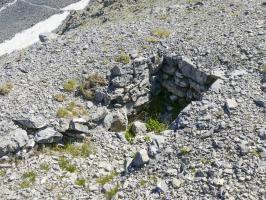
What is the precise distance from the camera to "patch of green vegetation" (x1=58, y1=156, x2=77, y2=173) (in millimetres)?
18223

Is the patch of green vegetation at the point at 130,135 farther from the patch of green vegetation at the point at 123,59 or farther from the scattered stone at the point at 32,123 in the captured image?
the scattered stone at the point at 32,123

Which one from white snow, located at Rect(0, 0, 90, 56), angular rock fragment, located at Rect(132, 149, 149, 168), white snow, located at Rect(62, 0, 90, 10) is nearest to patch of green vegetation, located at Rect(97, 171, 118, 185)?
angular rock fragment, located at Rect(132, 149, 149, 168)

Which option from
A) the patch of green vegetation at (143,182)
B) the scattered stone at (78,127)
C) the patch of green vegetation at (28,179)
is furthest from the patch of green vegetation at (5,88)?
the patch of green vegetation at (143,182)

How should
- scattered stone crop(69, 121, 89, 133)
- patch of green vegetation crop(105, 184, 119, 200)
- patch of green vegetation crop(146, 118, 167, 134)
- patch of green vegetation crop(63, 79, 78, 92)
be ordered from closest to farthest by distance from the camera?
patch of green vegetation crop(105, 184, 119, 200) → scattered stone crop(69, 121, 89, 133) → patch of green vegetation crop(146, 118, 167, 134) → patch of green vegetation crop(63, 79, 78, 92)

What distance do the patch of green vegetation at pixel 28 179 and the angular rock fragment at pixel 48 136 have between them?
69.3 inches

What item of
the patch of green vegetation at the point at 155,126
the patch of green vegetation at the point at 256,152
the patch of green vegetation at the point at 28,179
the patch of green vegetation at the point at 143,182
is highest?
the patch of green vegetation at the point at 28,179

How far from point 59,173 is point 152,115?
711 cm

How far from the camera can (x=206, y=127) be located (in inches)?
717

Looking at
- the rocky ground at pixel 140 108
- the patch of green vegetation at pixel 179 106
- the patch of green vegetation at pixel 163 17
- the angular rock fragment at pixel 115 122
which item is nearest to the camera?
the rocky ground at pixel 140 108

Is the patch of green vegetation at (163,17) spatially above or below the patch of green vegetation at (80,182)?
below

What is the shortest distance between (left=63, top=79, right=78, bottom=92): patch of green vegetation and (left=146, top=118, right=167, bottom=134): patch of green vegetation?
442 cm

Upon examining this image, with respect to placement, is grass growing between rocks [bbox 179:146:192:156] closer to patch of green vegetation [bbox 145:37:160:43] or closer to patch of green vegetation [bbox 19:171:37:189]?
patch of green vegetation [bbox 19:171:37:189]

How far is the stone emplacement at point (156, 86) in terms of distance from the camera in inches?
869

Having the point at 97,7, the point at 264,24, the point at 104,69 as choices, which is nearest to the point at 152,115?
the point at 104,69
